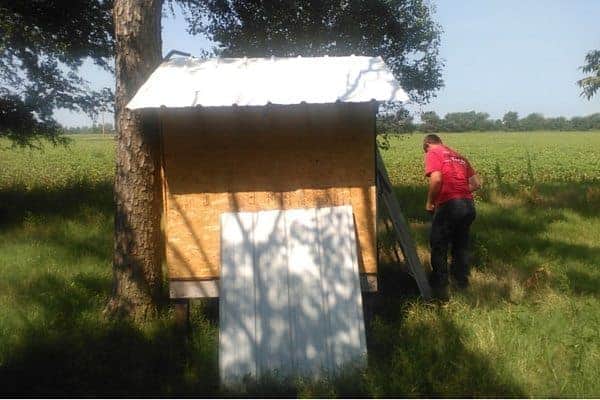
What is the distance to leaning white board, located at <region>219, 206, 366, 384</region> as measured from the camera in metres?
4.76

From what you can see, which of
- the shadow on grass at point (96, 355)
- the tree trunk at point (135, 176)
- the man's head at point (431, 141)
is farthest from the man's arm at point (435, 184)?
the tree trunk at point (135, 176)

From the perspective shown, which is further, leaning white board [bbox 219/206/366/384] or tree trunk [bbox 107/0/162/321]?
tree trunk [bbox 107/0/162/321]

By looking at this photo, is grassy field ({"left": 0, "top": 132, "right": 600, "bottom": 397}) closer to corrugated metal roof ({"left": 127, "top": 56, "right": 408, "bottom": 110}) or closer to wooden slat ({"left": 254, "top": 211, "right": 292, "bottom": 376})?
wooden slat ({"left": 254, "top": 211, "right": 292, "bottom": 376})

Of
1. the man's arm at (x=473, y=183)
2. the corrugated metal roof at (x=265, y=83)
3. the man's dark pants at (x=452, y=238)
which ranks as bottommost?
the man's dark pants at (x=452, y=238)

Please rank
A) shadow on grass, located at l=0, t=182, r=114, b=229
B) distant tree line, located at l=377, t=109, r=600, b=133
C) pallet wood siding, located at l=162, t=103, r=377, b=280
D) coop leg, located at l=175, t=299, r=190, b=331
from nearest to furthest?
pallet wood siding, located at l=162, t=103, r=377, b=280, coop leg, located at l=175, t=299, r=190, b=331, shadow on grass, located at l=0, t=182, r=114, b=229, distant tree line, located at l=377, t=109, r=600, b=133

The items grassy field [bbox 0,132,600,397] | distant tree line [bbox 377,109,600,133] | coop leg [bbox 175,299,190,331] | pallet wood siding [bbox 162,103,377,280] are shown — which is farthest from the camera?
distant tree line [bbox 377,109,600,133]

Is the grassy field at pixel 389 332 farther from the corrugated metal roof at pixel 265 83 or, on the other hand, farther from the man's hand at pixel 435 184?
the corrugated metal roof at pixel 265 83

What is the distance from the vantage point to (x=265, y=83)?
5211 millimetres

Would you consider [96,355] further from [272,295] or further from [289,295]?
[289,295]

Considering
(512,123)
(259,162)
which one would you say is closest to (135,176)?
(259,162)

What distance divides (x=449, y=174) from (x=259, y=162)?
238cm

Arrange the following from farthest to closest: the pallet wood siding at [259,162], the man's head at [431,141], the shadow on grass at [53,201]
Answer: the shadow on grass at [53,201]
the man's head at [431,141]
the pallet wood siding at [259,162]

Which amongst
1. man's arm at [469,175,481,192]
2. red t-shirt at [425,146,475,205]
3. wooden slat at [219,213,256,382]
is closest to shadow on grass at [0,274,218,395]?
wooden slat at [219,213,256,382]

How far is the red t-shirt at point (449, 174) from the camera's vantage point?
20.8ft
